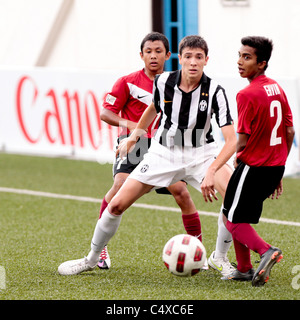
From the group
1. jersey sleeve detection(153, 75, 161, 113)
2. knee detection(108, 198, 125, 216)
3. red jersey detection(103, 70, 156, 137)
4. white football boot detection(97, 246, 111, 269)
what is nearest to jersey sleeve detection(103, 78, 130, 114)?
red jersey detection(103, 70, 156, 137)

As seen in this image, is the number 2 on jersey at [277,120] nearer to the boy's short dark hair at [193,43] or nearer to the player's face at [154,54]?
the boy's short dark hair at [193,43]

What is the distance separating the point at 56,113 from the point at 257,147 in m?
7.42

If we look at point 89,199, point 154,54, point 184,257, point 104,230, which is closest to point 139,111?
point 154,54

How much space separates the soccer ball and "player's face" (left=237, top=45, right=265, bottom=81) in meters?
1.24

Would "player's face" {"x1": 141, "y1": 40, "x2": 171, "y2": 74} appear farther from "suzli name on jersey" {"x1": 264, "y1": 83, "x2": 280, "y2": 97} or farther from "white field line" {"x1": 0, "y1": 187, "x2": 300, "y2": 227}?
"white field line" {"x1": 0, "y1": 187, "x2": 300, "y2": 227}

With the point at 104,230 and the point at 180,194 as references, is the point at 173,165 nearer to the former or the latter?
the point at 180,194

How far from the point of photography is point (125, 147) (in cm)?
575

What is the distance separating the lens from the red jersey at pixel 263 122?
16.7 ft

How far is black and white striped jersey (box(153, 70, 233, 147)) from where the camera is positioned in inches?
215

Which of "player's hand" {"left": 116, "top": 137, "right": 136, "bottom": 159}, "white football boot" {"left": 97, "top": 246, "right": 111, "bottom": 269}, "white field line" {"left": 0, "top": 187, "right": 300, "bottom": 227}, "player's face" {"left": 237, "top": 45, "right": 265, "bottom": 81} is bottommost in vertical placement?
"white field line" {"left": 0, "top": 187, "right": 300, "bottom": 227}
